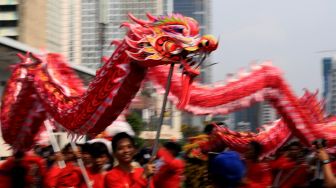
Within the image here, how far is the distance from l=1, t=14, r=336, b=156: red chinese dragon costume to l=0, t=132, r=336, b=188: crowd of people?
0.82 ft

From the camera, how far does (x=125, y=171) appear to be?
4.32 meters

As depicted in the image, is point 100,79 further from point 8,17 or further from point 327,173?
point 8,17

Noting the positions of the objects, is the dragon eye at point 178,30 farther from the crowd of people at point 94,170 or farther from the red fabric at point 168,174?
the red fabric at point 168,174

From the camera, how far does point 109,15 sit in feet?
50.1

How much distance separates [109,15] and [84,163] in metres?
10.4

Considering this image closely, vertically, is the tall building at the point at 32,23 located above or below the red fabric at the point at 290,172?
below

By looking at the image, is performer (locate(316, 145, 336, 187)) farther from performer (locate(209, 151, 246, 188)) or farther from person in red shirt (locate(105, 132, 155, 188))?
person in red shirt (locate(105, 132, 155, 188))

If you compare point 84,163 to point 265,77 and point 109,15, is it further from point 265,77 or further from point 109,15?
point 109,15

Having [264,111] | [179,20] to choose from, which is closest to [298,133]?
[264,111]

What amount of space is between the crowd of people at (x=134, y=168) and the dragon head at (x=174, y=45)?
64 cm

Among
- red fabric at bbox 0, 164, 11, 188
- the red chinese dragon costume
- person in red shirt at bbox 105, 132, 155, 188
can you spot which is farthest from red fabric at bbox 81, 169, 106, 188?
red fabric at bbox 0, 164, 11, 188

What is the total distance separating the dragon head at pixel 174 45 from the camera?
14.1ft

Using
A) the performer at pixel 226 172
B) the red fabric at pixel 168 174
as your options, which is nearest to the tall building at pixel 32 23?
the red fabric at pixel 168 174

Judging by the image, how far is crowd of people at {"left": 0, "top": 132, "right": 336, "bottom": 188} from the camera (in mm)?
4277
